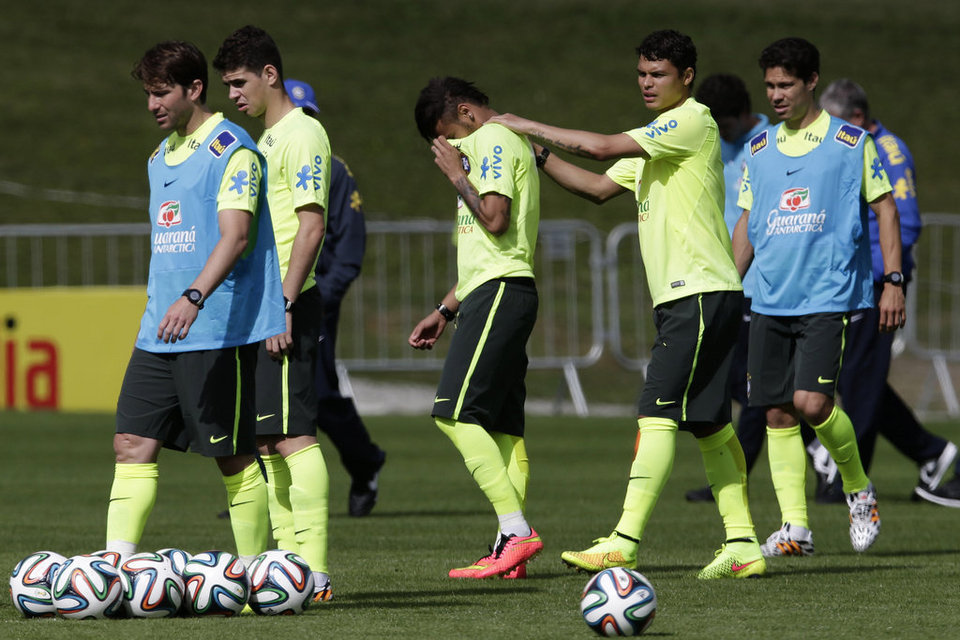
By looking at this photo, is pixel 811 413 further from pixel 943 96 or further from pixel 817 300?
pixel 943 96

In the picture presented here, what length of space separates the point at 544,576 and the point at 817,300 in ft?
5.86

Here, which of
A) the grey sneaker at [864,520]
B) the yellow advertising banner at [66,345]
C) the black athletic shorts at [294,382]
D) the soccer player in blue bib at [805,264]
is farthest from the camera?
the yellow advertising banner at [66,345]

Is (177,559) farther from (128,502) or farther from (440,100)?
(440,100)

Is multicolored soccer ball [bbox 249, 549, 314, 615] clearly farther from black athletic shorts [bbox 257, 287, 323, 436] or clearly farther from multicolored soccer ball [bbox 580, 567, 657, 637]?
multicolored soccer ball [bbox 580, 567, 657, 637]

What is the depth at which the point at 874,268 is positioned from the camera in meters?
10.1

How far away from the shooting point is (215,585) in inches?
236

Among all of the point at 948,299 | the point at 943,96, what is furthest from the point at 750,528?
the point at 943,96

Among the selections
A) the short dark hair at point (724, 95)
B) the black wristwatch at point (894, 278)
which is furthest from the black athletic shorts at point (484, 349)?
the short dark hair at point (724, 95)

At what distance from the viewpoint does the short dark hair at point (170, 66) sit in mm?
6160

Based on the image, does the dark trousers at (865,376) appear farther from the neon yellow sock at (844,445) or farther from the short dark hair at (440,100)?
the short dark hair at (440,100)

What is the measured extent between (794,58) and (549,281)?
1131 centimetres

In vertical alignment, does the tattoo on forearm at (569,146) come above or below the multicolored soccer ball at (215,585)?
above

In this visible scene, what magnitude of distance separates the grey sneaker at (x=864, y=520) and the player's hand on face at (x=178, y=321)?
364cm

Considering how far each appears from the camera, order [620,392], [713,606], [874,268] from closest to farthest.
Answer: [713,606] < [874,268] < [620,392]
